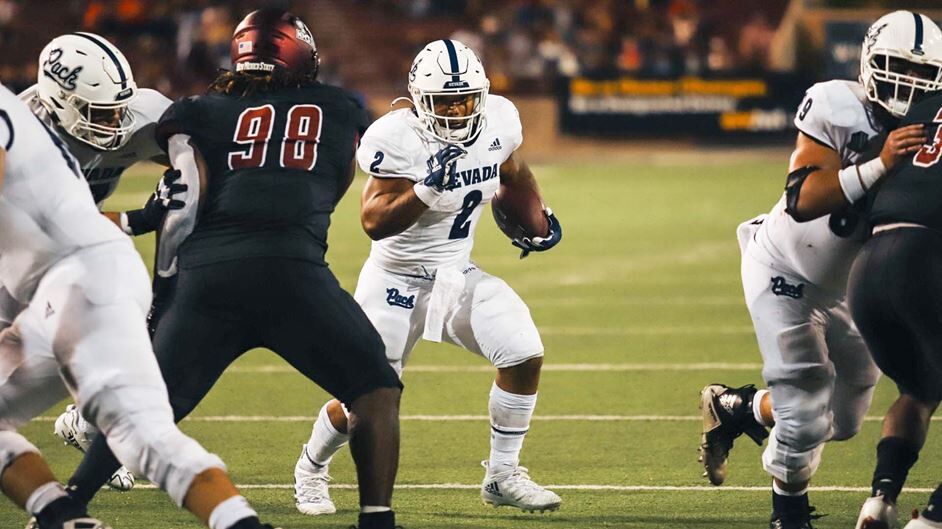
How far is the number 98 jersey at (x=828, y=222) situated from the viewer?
14.4ft

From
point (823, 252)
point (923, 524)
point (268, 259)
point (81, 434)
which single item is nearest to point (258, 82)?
point (268, 259)

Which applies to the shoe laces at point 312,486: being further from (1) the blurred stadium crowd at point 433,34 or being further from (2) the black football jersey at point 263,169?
(1) the blurred stadium crowd at point 433,34

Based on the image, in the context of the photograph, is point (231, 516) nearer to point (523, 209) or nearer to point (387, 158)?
point (387, 158)

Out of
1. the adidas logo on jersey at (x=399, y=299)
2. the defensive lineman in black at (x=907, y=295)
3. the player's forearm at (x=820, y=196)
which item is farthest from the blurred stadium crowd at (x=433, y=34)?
the defensive lineman in black at (x=907, y=295)

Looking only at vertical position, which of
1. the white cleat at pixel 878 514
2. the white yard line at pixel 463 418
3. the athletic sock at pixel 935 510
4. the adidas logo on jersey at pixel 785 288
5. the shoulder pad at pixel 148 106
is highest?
the shoulder pad at pixel 148 106

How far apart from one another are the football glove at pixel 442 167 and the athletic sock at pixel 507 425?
2.60 ft

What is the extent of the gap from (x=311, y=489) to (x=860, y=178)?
2.13 m

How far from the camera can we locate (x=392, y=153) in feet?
16.2

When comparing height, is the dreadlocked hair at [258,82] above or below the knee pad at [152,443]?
above

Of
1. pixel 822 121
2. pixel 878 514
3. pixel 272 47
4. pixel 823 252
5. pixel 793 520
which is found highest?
pixel 272 47

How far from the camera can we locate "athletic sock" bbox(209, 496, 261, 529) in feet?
11.5

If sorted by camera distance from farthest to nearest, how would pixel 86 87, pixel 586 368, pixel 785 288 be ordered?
pixel 586 368 < pixel 785 288 < pixel 86 87

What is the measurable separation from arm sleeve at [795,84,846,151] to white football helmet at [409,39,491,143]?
111 cm

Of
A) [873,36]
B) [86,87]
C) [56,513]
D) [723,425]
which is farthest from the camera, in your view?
[723,425]
